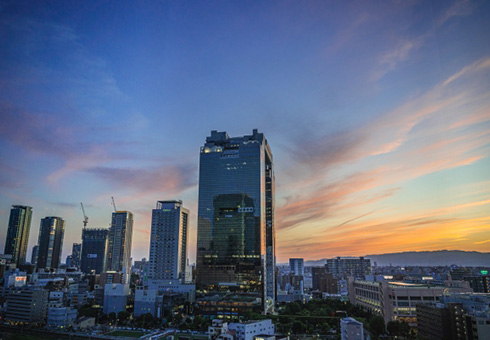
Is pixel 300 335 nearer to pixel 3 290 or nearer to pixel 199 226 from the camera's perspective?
pixel 199 226

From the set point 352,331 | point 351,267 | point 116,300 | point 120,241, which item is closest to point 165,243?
point 116,300

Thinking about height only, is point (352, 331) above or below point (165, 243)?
below

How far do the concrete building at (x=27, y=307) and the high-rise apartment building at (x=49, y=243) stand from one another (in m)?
58.4

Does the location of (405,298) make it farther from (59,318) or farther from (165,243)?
(165,243)

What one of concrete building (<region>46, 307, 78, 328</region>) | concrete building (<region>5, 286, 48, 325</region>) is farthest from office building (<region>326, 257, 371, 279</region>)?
concrete building (<region>5, 286, 48, 325</region>)

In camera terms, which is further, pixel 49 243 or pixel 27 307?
pixel 49 243

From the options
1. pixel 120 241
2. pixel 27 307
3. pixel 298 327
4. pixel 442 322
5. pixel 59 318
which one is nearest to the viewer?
pixel 442 322

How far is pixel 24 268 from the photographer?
5734 centimetres

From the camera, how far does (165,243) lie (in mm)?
50406

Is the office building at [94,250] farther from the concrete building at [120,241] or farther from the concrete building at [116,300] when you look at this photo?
the concrete building at [116,300]

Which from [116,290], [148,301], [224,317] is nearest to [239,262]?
[224,317]

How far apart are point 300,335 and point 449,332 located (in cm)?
944

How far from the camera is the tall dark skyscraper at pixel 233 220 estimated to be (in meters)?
36.0

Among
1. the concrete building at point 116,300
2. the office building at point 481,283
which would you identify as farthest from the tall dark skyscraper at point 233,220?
the office building at point 481,283
